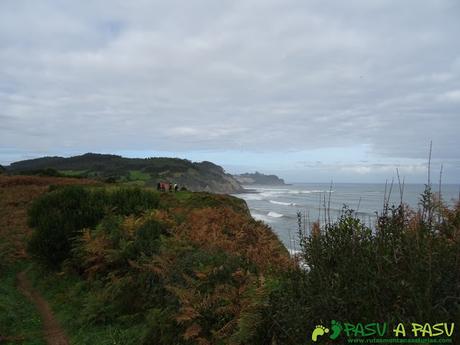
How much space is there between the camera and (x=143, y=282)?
24.4ft

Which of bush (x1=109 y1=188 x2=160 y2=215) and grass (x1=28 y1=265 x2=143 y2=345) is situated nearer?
grass (x1=28 y1=265 x2=143 y2=345)

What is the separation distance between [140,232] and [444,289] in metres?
7.15

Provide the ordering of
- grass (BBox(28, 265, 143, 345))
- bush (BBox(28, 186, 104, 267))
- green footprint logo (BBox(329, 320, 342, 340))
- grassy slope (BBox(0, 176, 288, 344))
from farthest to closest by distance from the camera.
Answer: bush (BBox(28, 186, 104, 267)), grassy slope (BBox(0, 176, 288, 344)), grass (BBox(28, 265, 143, 345)), green footprint logo (BBox(329, 320, 342, 340))

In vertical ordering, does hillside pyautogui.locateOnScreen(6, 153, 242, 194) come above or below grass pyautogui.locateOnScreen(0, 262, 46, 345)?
above

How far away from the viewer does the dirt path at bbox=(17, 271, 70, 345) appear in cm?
705

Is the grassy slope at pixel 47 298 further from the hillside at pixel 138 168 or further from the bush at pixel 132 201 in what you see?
the hillside at pixel 138 168

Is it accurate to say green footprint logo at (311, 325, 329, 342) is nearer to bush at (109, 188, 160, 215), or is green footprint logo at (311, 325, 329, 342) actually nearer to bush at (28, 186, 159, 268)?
bush at (28, 186, 159, 268)

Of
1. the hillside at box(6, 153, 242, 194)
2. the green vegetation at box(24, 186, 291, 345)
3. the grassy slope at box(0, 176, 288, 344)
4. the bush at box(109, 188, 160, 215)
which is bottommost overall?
the grassy slope at box(0, 176, 288, 344)

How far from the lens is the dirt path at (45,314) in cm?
705

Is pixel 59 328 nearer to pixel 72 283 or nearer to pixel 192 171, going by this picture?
pixel 72 283

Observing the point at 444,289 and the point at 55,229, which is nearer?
the point at 444,289

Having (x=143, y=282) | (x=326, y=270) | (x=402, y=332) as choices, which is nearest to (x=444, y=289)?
(x=402, y=332)

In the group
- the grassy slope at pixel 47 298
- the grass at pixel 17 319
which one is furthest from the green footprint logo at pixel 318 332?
the grass at pixel 17 319

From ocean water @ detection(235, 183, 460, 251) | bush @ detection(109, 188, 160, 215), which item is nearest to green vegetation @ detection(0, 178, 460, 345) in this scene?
bush @ detection(109, 188, 160, 215)
